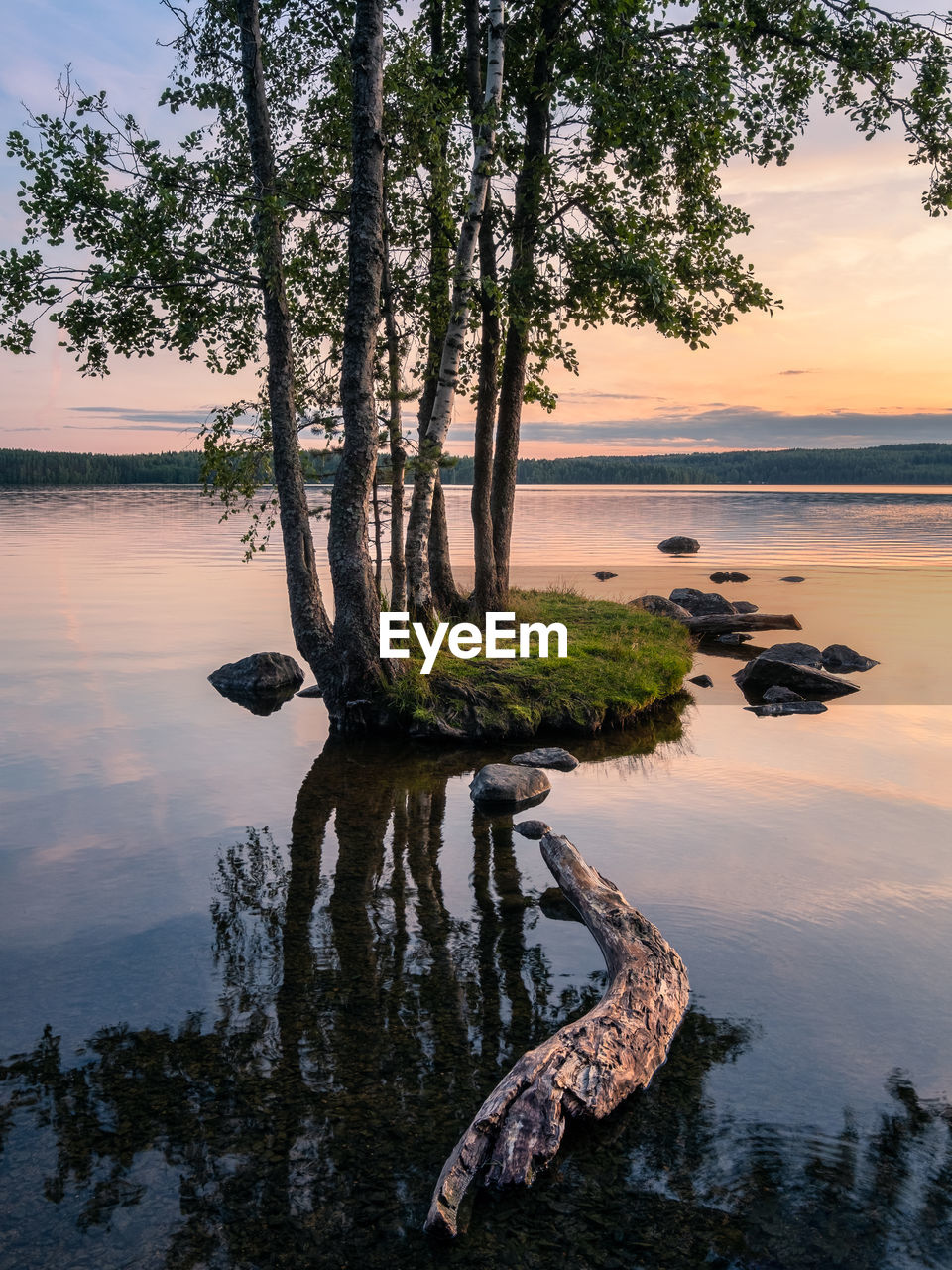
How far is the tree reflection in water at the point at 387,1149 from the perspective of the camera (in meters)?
4.59

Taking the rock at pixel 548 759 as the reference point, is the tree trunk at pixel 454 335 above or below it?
above

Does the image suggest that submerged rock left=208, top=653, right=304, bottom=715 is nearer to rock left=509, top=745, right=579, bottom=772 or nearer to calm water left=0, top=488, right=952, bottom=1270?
calm water left=0, top=488, right=952, bottom=1270

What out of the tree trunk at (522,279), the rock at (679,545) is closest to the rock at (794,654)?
the tree trunk at (522,279)

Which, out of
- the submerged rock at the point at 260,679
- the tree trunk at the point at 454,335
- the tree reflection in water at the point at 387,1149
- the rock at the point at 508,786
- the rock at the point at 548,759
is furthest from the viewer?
the submerged rock at the point at 260,679

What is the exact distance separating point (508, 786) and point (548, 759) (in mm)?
1894

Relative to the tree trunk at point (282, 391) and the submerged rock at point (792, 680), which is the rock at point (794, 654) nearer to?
the submerged rock at point (792, 680)

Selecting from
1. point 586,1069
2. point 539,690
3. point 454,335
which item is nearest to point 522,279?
point 454,335

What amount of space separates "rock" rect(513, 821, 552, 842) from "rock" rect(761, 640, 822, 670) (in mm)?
10657

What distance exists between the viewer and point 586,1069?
5.56m

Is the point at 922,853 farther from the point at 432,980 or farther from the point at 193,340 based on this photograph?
the point at 193,340

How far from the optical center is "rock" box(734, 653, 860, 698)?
1912 centimetres

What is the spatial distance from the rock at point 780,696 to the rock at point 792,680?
28.5 inches

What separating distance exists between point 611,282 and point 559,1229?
1641 centimetres

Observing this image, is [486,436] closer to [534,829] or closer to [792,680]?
[792,680]
